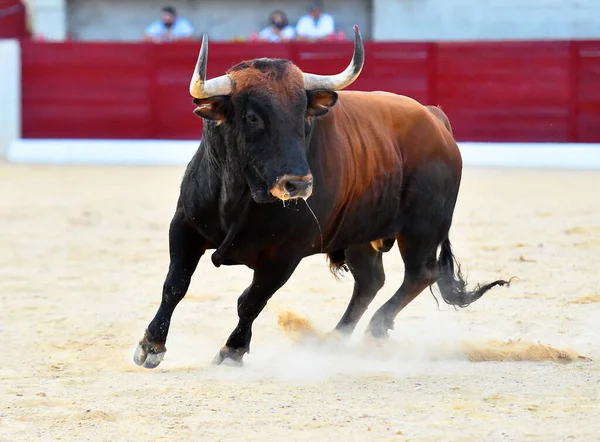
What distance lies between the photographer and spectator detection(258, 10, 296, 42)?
12141mm

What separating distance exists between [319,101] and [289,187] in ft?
1.36

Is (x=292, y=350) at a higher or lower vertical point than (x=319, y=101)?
lower

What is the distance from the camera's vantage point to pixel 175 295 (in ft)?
12.1

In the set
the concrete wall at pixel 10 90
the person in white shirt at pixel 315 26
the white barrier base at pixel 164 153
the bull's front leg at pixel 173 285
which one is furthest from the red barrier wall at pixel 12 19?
the bull's front leg at pixel 173 285

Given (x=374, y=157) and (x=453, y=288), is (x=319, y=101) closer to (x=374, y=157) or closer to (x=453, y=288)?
(x=374, y=157)

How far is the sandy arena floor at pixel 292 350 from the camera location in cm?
290

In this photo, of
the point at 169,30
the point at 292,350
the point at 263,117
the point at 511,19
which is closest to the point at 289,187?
the point at 263,117

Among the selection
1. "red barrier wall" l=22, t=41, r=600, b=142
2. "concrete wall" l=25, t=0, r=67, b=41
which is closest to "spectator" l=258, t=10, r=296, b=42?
"red barrier wall" l=22, t=41, r=600, b=142

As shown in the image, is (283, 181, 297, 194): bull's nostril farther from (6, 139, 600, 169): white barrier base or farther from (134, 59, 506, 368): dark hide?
(6, 139, 600, 169): white barrier base

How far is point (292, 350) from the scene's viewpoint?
4.02 meters

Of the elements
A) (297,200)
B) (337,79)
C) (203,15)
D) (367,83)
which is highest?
(203,15)

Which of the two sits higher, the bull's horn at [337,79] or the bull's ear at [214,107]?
the bull's horn at [337,79]

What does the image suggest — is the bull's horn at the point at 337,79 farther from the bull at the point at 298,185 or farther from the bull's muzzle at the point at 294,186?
the bull's muzzle at the point at 294,186

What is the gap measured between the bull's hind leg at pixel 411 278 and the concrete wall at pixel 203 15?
31.6 ft
